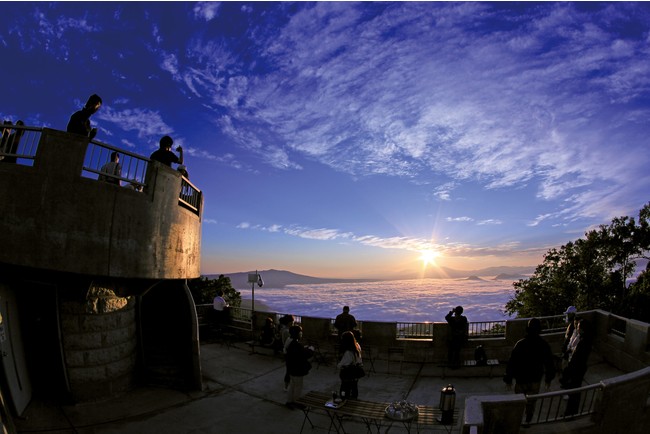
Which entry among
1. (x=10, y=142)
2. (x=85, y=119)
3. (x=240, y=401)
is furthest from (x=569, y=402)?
(x=10, y=142)

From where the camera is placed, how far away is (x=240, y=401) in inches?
327

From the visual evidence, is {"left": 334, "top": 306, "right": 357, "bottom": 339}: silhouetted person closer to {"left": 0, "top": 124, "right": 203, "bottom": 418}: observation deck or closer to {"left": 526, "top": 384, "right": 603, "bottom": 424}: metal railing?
{"left": 0, "top": 124, "right": 203, "bottom": 418}: observation deck

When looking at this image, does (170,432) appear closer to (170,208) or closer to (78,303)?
(78,303)

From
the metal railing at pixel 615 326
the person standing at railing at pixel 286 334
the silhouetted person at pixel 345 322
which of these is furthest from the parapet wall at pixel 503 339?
the person standing at railing at pixel 286 334

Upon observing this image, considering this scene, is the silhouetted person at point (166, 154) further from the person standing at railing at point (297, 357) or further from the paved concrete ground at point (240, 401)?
the paved concrete ground at point (240, 401)

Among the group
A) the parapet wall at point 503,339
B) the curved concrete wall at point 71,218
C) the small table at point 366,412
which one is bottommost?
the small table at point 366,412

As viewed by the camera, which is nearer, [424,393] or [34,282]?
[34,282]

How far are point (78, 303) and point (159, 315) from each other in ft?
13.8

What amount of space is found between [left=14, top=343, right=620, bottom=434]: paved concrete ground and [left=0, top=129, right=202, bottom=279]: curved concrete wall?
9.66ft

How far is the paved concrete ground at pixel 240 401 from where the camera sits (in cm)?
691

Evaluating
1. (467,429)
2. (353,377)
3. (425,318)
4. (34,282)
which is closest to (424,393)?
(353,377)

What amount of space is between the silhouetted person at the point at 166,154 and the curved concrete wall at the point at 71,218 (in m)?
1.08

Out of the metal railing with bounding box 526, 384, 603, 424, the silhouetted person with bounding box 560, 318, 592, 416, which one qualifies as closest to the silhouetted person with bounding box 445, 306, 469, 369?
the metal railing with bounding box 526, 384, 603, 424

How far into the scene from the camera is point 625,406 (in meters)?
5.63
